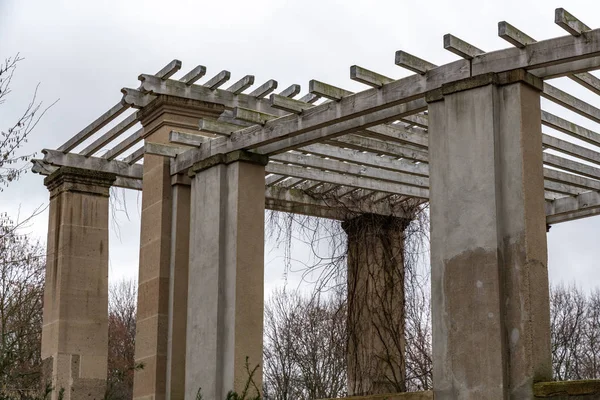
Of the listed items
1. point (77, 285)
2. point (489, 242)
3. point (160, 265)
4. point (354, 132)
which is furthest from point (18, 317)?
point (489, 242)

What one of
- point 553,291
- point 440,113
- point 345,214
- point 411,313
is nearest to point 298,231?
point 345,214

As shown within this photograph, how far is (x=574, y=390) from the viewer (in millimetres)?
9672

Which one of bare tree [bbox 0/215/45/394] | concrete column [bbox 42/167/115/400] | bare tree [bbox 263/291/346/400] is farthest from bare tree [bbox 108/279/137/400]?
concrete column [bbox 42/167/115/400]

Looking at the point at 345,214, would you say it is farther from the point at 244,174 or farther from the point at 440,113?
the point at 440,113

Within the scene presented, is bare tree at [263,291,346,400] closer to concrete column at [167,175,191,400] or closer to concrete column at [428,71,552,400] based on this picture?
concrete column at [167,175,191,400]

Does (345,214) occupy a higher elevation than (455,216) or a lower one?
higher

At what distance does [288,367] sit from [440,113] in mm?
28150

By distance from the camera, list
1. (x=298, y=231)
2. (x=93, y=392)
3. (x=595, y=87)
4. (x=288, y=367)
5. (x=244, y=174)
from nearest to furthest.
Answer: (x=595, y=87), (x=244, y=174), (x=93, y=392), (x=298, y=231), (x=288, y=367)

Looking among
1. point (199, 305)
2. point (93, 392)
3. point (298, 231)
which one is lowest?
point (93, 392)

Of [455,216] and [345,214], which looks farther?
[345,214]

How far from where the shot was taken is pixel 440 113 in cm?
1148

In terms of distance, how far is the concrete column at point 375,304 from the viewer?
59.7ft

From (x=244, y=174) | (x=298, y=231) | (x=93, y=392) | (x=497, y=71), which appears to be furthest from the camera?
(x=298, y=231)

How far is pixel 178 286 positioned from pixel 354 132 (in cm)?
409
